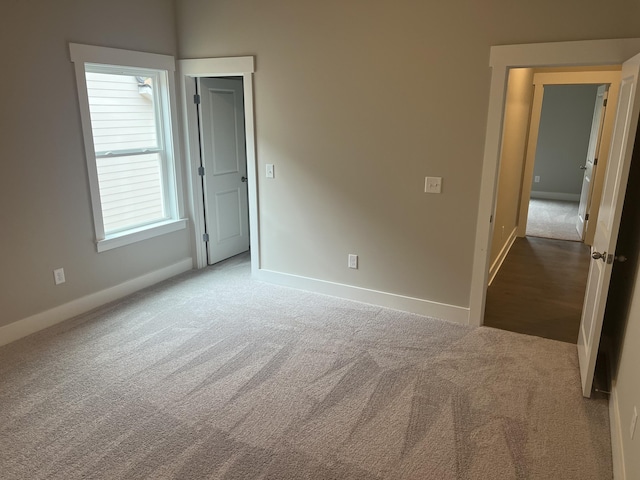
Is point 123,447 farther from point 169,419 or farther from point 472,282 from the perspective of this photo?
point 472,282

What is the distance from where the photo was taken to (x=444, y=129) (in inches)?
134

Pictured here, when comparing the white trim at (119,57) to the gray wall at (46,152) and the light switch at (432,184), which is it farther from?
the light switch at (432,184)

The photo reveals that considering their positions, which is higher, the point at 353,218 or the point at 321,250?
Answer: the point at 353,218

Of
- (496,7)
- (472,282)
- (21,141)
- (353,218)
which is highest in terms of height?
(496,7)

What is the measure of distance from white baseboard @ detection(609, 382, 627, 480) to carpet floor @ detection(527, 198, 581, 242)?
13.8 ft

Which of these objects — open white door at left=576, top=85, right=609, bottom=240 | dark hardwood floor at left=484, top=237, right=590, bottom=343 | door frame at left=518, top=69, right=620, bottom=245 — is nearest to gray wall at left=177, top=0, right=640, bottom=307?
dark hardwood floor at left=484, top=237, right=590, bottom=343

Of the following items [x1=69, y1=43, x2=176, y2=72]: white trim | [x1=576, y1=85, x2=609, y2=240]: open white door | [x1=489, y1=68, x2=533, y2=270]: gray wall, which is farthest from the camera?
[x1=576, y1=85, x2=609, y2=240]: open white door

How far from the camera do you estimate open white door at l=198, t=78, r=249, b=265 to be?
15.6 feet

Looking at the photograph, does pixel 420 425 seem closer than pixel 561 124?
Yes

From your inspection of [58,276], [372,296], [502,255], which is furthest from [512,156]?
[58,276]

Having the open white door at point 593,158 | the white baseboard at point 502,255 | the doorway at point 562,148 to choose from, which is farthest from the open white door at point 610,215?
the doorway at point 562,148

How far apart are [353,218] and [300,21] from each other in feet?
5.58

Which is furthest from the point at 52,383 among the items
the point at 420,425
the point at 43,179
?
the point at 420,425

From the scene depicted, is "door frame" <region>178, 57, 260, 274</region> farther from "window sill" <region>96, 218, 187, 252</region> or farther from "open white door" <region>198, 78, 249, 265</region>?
"window sill" <region>96, 218, 187, 252</region>
